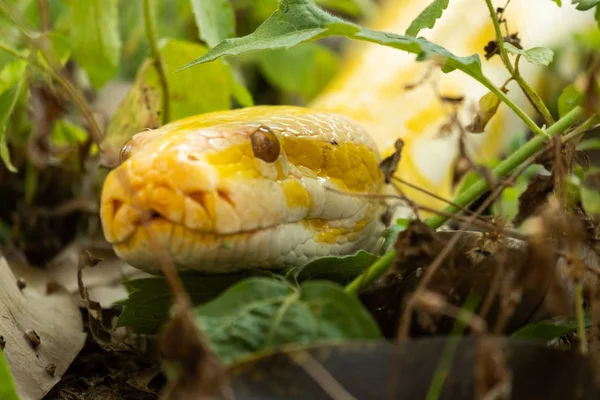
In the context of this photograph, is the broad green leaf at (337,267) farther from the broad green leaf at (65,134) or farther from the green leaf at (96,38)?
the broad green leaf at (65,134)

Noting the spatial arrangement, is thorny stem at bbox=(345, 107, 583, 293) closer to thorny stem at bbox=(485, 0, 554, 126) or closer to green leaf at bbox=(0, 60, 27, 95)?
thorny stem at bbox=(485, 0, 554, 126)

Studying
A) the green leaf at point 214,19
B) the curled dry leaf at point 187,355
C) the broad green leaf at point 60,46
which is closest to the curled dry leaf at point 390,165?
the curled dry leaf at point 187,355

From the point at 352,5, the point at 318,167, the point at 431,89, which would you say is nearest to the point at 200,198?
the point at 318,167

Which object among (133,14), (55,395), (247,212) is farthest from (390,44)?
(133,14)

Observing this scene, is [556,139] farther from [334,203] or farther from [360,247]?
[360,247]

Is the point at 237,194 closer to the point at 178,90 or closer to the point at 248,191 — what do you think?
the point at 248,191
